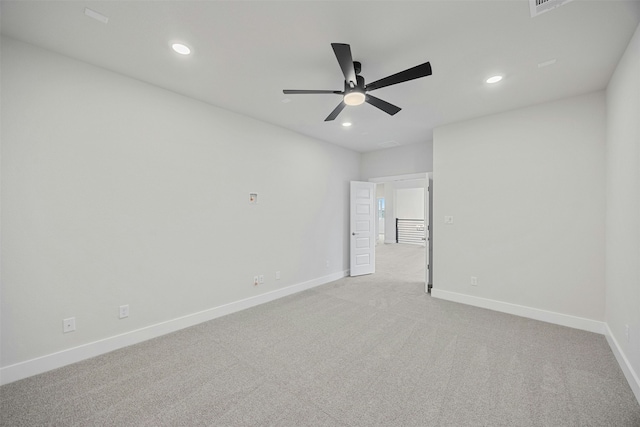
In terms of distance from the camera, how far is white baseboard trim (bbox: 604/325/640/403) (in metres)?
2.00

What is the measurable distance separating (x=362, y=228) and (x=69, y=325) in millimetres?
4767

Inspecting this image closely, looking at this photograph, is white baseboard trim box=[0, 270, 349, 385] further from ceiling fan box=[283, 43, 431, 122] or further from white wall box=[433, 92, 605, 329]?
white wall box=[433, 92, 605, 329]

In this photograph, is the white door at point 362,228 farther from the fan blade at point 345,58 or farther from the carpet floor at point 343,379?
the fan blade at point 345,58

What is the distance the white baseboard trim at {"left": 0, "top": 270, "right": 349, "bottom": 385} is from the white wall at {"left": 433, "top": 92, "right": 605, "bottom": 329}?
122 inches

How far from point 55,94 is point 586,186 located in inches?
222

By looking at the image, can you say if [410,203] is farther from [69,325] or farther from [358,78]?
[69,325]

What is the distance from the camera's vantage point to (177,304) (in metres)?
3.21

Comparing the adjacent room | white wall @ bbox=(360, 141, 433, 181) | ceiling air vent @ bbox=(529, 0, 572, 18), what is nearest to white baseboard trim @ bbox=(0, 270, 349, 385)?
the adjacent room

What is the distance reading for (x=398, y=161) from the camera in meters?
5.66

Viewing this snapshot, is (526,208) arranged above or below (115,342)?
above

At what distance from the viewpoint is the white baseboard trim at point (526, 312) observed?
3142 millimetres

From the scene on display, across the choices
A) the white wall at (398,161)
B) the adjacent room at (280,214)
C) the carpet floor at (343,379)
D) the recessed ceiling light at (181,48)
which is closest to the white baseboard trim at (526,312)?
the adjacent room at (280,214)

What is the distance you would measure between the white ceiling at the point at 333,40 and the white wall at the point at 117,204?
369 mm

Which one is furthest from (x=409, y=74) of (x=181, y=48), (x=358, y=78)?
(x=181, y=48)
